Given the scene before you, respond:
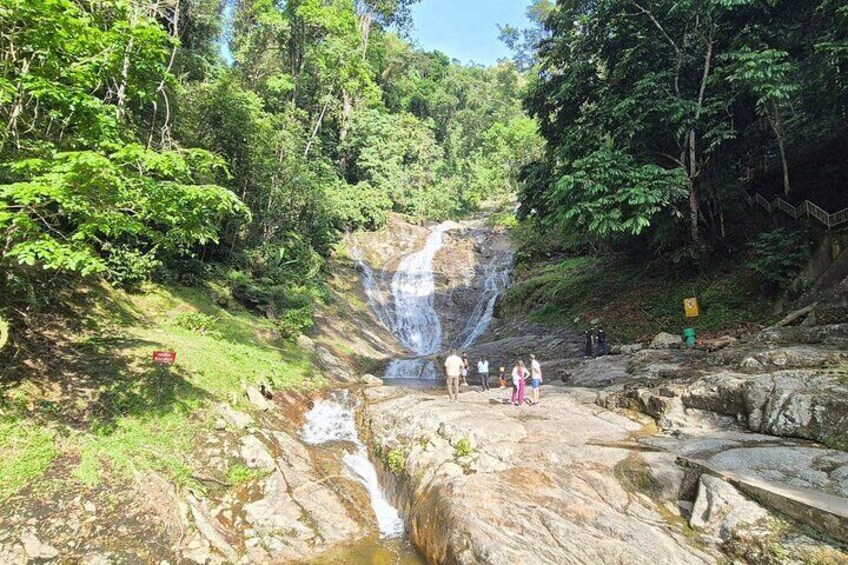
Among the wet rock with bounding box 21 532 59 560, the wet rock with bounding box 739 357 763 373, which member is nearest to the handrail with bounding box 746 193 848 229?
the wet rock with bounding box 739 357 763 373

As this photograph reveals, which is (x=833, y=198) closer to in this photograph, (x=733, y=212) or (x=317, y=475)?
(x=733, y=212)

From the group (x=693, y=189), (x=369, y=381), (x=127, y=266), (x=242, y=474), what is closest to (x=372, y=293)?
(x=369, y=381)

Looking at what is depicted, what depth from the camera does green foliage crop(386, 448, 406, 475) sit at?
9.66 metres

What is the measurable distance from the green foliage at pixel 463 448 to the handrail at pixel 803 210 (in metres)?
14.9

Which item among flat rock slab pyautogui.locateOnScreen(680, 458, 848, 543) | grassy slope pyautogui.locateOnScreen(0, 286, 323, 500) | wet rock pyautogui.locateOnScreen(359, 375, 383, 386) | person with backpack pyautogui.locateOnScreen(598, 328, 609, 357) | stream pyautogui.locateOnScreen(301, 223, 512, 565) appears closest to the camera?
flat rock slab pyautogui.locateOnScreen(680, 458, 848, 543)

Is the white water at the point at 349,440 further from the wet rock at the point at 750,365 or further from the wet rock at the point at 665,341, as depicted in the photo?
the wet rock at the point at 665,341

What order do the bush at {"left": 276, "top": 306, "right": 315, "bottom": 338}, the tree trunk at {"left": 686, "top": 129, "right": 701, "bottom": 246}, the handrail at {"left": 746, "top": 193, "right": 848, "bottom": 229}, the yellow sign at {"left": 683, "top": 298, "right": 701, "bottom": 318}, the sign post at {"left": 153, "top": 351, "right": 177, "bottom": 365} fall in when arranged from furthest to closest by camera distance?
the bush at {"left": 276, "top": 306, "right": 315, "bottom": 338}
the tree trunk at {"left": 686, "top": 129, "right": 701, "bottom": 246}
the yellow sign at {"left": 683, "top": 298, "right": 701, "bottom": 318}
the handrail at {"left": 746, "top": 193, "right": 848, "bottom": 229}
the sign post at {"left": 153, "top": 351, "right": 177, "bottom": 365}

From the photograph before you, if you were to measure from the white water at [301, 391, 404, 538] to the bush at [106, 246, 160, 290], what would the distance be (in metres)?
7.18

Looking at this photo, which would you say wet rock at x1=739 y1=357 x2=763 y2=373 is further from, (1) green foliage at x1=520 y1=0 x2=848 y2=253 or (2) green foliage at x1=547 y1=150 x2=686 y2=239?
(2) green foliage at x1=547 y1=150 x2=686 y2=239

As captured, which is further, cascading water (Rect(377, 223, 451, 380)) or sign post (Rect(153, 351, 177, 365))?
Answer: cascading water (Rect(377, 223, 451, 380))

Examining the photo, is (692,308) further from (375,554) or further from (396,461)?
(375,554)

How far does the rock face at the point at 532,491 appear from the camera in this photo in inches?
234

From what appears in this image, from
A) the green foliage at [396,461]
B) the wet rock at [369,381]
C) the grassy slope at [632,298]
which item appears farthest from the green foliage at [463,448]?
the grassy slope at [632,298]

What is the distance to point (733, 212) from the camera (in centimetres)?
1995
